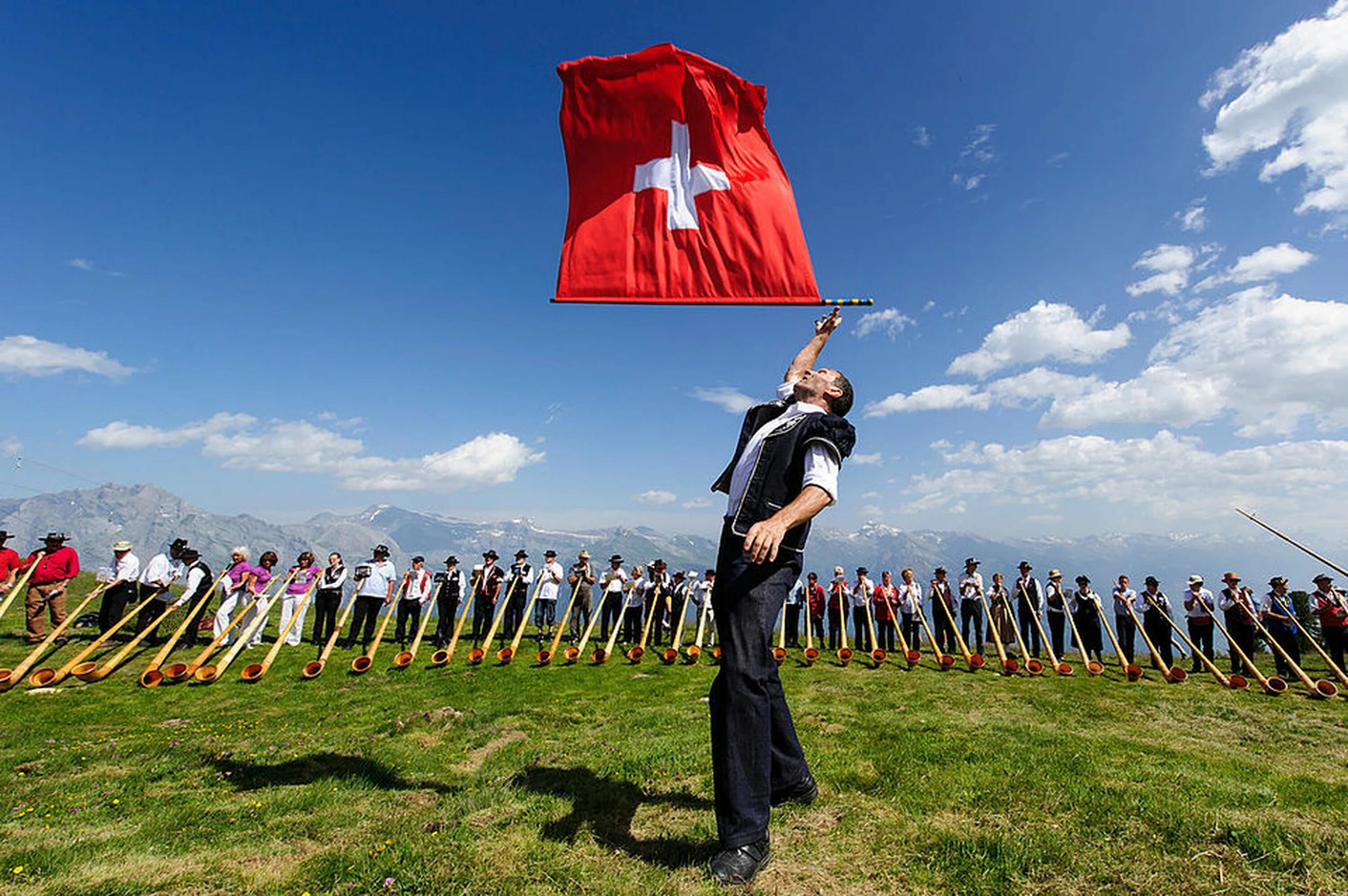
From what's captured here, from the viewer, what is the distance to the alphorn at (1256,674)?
487 inches

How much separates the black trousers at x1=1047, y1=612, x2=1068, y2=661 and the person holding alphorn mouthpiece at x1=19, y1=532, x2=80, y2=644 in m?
26.0

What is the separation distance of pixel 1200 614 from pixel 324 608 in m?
25.0

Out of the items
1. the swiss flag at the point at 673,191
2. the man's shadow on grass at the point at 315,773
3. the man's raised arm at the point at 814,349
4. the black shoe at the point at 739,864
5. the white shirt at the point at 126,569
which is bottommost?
the man's shadow on grass at the point at 315,773

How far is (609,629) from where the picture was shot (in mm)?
23297

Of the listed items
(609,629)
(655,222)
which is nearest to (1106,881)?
(655,222)

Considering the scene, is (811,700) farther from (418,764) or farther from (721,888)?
(721,888)

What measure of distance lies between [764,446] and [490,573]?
17.4 metres

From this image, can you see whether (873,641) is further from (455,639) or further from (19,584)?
(19,584)

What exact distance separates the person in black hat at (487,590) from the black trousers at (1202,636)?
66.3 feet

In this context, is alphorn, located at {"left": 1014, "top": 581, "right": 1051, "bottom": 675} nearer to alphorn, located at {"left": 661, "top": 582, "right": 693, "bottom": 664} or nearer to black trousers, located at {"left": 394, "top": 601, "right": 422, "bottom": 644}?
alphorn, located at {"left": 661, "top": 582, "right": 693, "bottom": 664}

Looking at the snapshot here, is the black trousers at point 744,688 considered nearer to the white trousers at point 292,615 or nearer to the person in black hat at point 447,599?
the person in black hat at point 447,599

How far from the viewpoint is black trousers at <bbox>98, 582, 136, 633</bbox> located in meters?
16.2

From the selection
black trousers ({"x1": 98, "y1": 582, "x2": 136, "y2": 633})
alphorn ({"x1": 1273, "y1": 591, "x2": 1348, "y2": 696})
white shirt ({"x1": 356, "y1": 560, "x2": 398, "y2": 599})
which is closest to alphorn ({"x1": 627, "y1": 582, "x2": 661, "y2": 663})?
white shirt ({"x1": 356, "y1": 560, "x2": 398, "y2": 599})

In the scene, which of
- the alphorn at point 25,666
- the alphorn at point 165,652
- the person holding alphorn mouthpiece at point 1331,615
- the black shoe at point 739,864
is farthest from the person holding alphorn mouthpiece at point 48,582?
the person holding alphorn mouthpiece at point 1331,615
